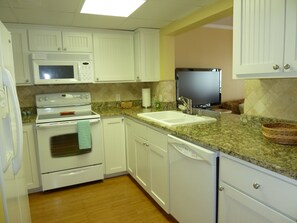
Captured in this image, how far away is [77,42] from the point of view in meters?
2.93

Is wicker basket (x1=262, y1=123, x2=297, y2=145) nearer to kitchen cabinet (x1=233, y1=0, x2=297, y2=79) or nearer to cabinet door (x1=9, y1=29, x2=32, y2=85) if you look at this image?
kitchen cabinet (x1=233, y1=0, x2=297, y2=79)

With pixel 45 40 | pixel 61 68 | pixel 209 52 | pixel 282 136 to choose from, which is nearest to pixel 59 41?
pixel 45 40

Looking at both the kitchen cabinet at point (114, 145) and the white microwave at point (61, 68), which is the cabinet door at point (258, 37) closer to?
the kitchen cabinet at point (114, 145)

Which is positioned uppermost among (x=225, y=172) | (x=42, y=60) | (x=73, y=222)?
(x=42, y=60)

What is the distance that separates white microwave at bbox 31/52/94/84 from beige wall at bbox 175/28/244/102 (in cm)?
177

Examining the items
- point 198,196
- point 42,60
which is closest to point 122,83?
point 42,60

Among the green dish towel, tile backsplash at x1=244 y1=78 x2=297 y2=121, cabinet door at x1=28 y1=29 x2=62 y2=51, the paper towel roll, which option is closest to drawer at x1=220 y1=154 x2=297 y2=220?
tile backsplash at x1=244 y1=78 x2=297 y2=121

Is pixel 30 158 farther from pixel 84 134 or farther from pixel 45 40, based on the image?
pixel 45 40

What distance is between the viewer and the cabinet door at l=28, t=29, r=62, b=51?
271cm

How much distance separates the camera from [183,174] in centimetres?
176

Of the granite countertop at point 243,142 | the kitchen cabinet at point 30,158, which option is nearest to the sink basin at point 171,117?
the granite countertop at point 243,142

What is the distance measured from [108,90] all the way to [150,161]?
61.3 inches

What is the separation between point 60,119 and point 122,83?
1.25 meters

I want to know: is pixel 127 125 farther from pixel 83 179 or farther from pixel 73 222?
pixel 73 222
